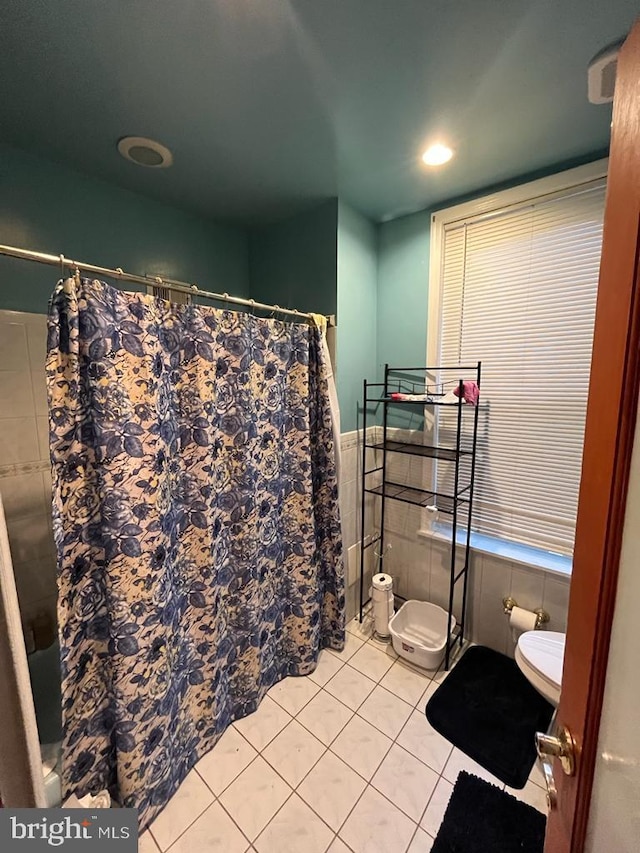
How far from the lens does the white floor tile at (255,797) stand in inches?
48.3

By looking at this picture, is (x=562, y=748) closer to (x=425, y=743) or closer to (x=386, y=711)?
(x=425, y=743)

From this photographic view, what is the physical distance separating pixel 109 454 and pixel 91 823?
105cm

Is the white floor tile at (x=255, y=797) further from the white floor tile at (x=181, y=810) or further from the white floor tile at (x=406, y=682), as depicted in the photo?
the white floor tile at (x=406, y=682)

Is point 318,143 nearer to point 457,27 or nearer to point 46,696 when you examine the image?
point 457,27

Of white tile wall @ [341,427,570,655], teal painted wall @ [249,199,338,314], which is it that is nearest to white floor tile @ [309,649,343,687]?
white tile wall @ [341,427,570,655]

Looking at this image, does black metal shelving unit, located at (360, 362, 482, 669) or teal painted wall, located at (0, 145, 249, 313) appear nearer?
teal painted wall, located at (0, 145, 249, 313)

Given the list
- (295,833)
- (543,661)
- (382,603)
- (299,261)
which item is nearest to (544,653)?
(543,661)

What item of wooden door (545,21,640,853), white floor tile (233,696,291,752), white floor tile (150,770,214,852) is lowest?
white floor tile (150,770,214,852)

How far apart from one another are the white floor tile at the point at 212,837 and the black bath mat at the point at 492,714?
0.89 m

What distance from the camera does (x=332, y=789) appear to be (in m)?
1.32

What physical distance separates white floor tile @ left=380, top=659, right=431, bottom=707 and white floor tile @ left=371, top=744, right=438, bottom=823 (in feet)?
0.89

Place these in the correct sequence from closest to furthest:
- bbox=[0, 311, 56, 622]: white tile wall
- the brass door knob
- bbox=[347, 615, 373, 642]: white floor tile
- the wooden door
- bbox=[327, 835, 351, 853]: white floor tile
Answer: the wooden door < the brass door knob < bbox=[327, 835, 351, 853]: white floor tile < bbox=[0, 311, 56, 622]: white tile wall < bbox=[347, 615, 373, 642]: white floor tile

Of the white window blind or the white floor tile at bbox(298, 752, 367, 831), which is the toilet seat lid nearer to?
the white window blind

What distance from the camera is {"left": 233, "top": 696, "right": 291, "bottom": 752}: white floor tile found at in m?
1.51
